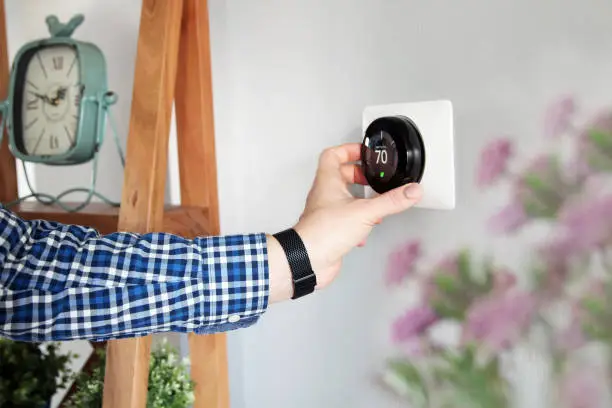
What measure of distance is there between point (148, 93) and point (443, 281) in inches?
21.1

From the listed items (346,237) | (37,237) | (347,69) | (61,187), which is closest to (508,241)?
(346,237)

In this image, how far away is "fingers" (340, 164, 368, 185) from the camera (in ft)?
2.75

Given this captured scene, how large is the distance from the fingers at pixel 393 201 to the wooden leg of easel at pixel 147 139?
0.37m

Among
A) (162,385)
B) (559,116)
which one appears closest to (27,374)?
(162,385)

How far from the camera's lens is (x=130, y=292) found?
685 millimetres

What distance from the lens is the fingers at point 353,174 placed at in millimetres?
838

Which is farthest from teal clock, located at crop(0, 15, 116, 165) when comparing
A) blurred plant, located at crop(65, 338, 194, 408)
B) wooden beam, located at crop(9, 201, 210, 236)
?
blurred plant, located at crop(65, 338, 194, 408)

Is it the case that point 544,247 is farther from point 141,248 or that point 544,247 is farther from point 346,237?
point 141,248

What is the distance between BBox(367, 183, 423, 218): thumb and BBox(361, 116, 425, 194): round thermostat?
31 mm

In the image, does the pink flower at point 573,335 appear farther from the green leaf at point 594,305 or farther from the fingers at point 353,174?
the fingers at point 353,174

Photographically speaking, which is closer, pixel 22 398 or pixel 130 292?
pixel 130 292

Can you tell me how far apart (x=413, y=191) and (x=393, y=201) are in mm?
27

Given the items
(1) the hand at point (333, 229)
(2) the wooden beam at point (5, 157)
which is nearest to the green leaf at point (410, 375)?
(1) the hand at point (333, 229)

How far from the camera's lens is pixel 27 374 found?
1.29 meters
